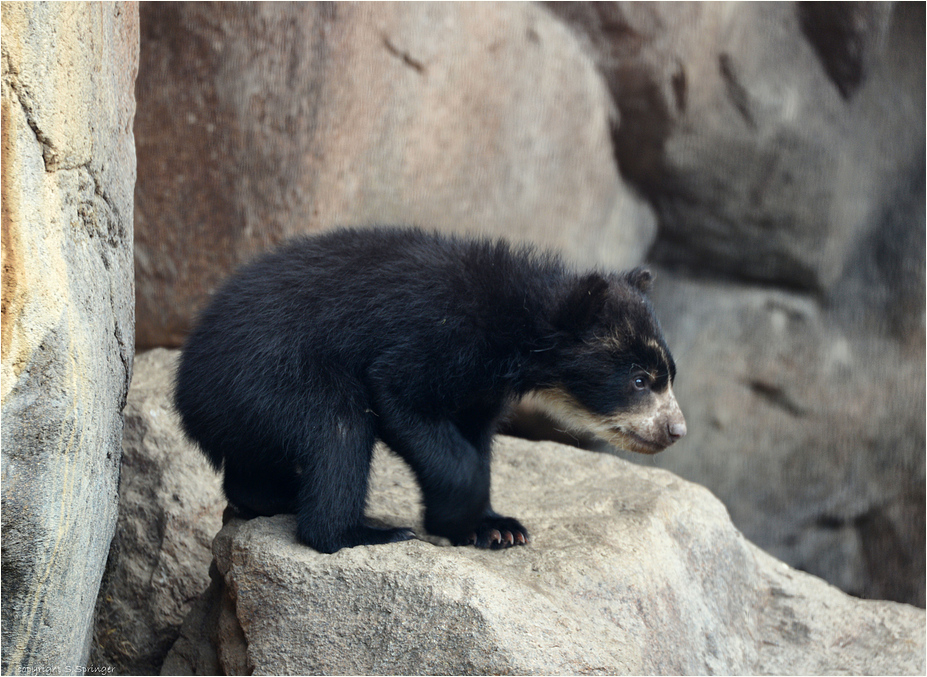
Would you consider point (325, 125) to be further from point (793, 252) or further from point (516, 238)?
point (793, 252)

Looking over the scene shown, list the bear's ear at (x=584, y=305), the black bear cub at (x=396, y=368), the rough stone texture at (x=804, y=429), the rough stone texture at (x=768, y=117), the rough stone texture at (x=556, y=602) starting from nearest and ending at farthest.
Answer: the rough stone texture at (x=556, y=602)
the black bear cub at (x=396, y=368)
the bear's ear at (x=584, y=305)
the rough stone texture at (x=768, y=117)
the rough stone texture at (x=804, y=429)

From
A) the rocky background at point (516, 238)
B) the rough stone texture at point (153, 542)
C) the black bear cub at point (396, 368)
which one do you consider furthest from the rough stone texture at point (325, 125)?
the black bear cub at point (396, 368)

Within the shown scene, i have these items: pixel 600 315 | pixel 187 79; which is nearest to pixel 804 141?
pixel 600 315

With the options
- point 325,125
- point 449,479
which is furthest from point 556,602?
point 325,125

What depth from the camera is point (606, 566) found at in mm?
3578

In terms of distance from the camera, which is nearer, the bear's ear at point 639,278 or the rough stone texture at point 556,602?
the rough stone texture at point 556,602

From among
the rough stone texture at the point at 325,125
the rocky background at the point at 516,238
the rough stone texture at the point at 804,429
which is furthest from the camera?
the rough stone texture at the point at 804,429

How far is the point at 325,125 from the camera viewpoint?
18.1 ft

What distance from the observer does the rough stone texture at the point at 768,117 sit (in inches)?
274

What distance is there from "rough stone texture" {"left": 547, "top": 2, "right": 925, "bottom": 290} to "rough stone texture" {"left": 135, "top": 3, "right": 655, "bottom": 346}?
767mm

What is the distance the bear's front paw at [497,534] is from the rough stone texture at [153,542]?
1610 mm

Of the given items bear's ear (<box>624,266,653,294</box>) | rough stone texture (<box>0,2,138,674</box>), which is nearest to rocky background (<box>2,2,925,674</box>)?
rough stone texture (<box>0,2,138,674</box>)

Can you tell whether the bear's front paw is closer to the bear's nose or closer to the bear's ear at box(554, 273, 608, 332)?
the bear's nose

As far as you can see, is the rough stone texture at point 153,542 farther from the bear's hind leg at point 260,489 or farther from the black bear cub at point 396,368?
the black bear cub at point 396,368
